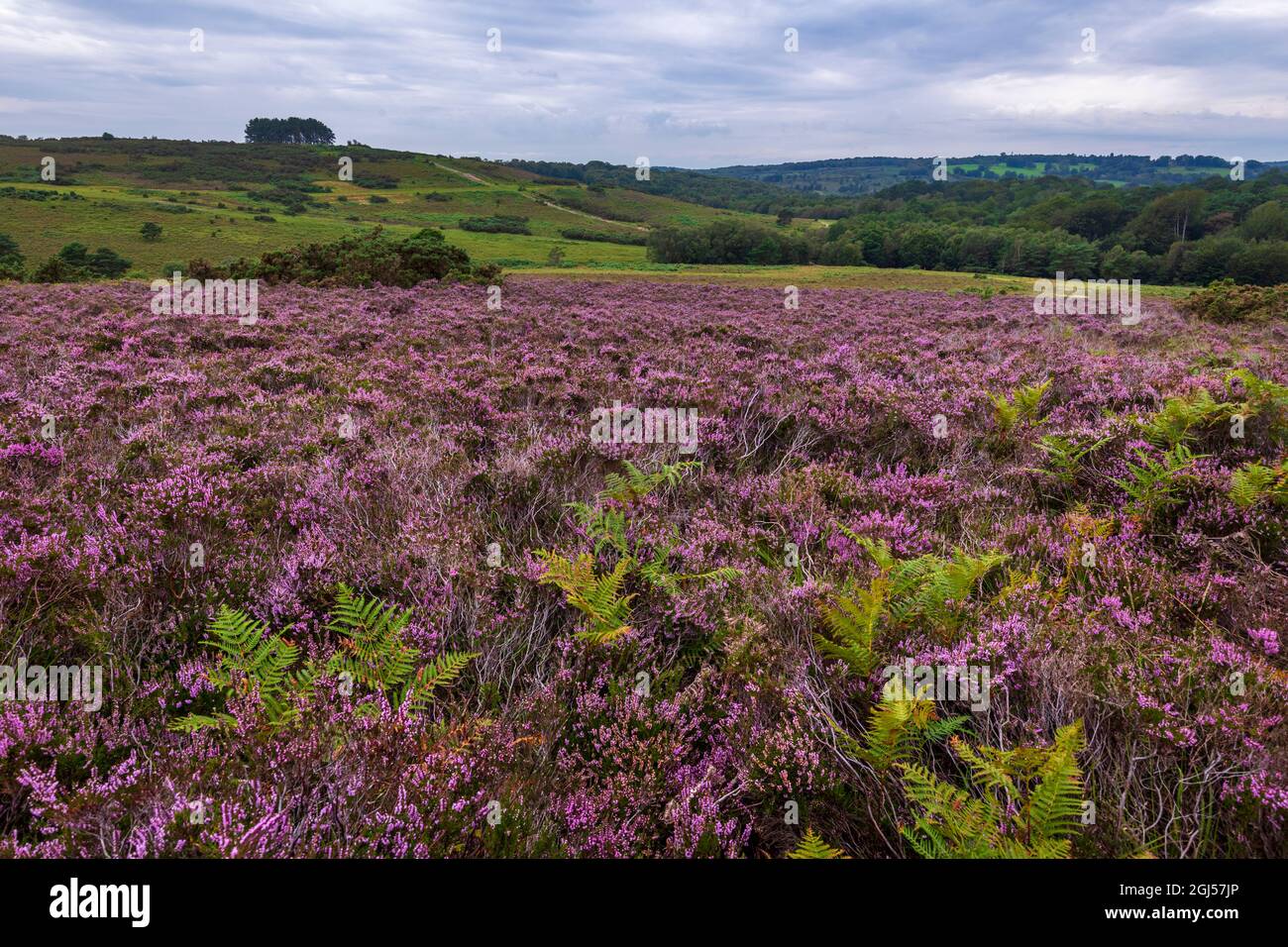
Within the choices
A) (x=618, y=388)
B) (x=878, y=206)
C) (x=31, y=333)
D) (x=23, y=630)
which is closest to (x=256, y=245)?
(x=31, y=333)

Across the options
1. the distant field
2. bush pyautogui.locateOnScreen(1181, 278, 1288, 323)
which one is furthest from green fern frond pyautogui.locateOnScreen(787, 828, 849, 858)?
the distant field

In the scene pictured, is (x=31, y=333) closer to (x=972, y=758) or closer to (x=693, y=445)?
(x=693, y=445)

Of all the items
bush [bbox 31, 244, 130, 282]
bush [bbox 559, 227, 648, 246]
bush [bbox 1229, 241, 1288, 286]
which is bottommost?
bush [bbox 31, 244, 130, 282]

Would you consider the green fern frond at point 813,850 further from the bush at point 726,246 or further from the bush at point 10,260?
the bush at point 726,246

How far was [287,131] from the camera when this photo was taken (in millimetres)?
190375

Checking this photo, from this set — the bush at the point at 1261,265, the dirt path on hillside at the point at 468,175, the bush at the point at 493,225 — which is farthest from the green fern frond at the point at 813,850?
the dirt path on hillside at the point at 468,175

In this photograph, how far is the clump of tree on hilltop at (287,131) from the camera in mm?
190000

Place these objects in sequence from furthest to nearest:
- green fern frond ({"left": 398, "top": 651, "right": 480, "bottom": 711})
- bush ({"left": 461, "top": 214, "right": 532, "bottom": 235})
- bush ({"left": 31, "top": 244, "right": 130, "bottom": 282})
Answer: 1. bush ({"left": 461, "top": 214, "right": 532, "bottom": 235})
2. bush ({"left": 31, "top": 244, "right": 130, "bottom": 282})
3. green fern frond ({"left": 398, "top": 651, "right": 480, "bottom": 711})

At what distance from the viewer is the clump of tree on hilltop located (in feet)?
623

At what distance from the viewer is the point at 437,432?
6.36 meters

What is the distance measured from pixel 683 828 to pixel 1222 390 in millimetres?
8034

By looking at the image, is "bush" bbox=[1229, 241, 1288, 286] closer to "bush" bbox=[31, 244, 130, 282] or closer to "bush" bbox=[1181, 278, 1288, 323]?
"bush" bbox=[1181, 278, 1288, 323]
